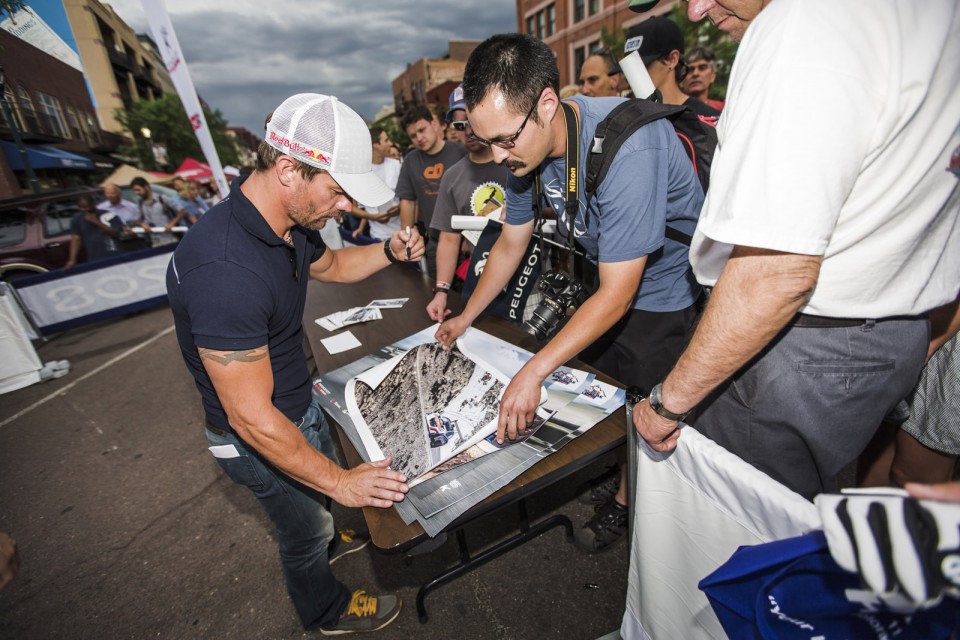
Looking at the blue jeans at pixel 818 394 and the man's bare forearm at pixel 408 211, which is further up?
the man's bare forearm at pixel 408 211

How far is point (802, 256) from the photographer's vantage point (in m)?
0.77

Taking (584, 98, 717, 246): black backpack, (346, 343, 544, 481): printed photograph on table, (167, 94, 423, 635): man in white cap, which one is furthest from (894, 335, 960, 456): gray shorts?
(167, 94, 423, 635): man in white cap

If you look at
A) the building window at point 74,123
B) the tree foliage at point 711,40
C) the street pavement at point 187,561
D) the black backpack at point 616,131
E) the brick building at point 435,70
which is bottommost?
the street pavement at point 187,561

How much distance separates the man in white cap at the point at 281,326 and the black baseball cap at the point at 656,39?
216 cm

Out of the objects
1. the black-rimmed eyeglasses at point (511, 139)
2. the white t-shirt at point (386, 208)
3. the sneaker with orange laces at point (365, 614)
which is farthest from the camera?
the white t-shirt at point (386, 208)

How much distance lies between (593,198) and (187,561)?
111 inches

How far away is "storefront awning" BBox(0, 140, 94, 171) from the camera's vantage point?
5.24m

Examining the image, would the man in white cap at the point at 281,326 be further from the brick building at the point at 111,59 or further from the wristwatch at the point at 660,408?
the brick building at the point at 111,59

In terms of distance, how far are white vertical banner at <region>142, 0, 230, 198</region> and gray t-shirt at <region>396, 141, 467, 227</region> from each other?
2719 mm

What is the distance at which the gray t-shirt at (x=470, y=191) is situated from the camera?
9.30ft

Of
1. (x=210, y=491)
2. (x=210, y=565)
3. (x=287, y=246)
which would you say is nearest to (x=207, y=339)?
(x=287, y=246)

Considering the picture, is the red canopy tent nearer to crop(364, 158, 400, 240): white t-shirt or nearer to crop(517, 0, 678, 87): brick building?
crop(364, 158, 400, 240): white t-shirt

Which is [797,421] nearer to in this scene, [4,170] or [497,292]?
[497,292]

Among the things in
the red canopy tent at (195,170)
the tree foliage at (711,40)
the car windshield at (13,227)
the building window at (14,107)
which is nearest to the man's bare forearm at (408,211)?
the building window at (14,107)
